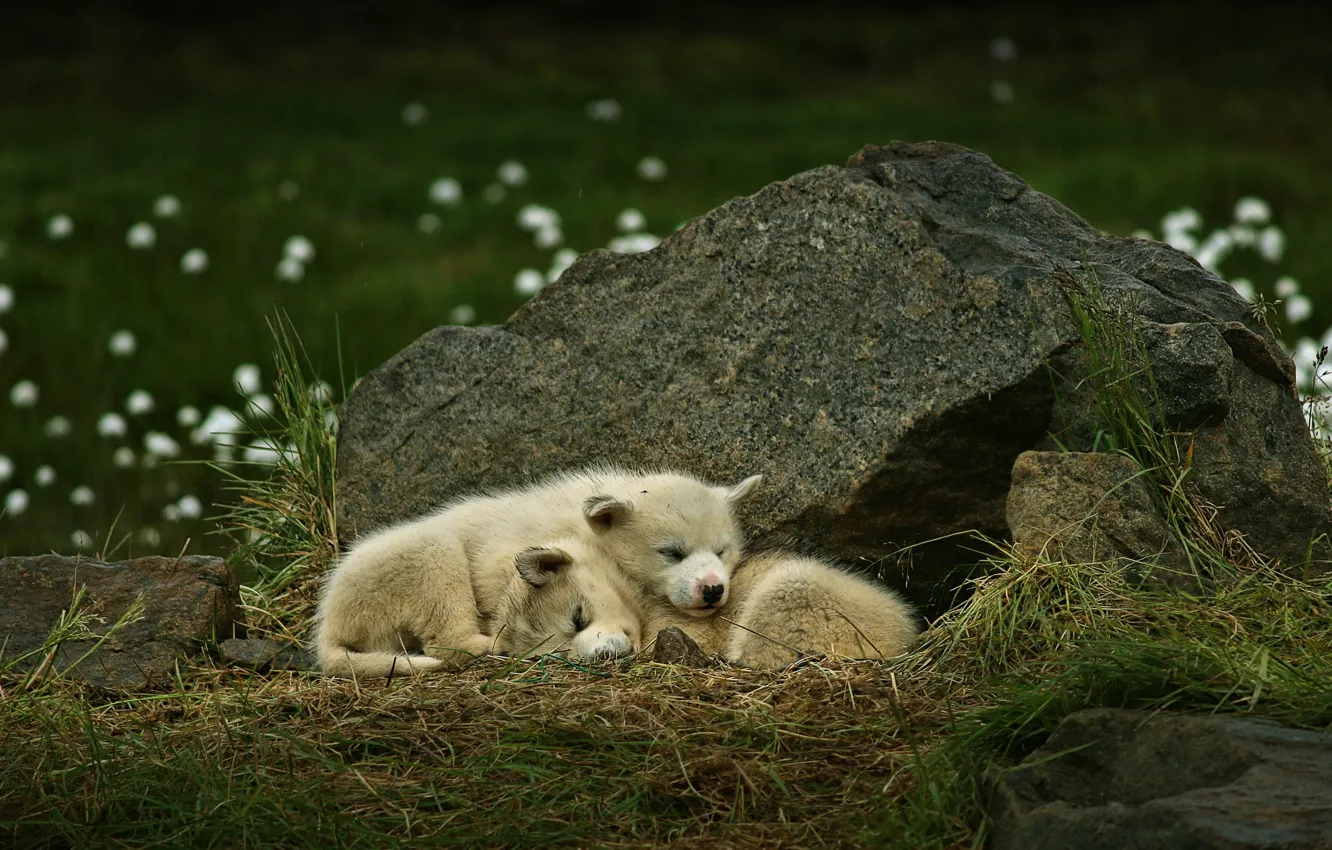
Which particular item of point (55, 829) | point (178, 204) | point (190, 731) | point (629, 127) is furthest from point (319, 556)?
point (629, 127)

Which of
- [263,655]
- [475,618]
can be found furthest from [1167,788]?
[263,655]

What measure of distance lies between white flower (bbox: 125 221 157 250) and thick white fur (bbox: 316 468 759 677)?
797 centimetres

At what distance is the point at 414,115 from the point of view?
54.2 feet

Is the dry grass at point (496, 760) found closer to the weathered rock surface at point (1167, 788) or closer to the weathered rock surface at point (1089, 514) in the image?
the weathered rock surface at point (1167, 788)

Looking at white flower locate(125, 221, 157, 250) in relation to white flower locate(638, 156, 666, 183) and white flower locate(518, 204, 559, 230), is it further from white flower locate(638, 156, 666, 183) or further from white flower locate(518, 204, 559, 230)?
white flower locate(638, 156, 666, 183)

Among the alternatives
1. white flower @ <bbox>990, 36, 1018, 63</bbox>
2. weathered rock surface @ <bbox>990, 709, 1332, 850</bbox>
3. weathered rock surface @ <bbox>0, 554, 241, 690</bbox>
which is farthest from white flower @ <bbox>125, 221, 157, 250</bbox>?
weathered rock surface @ <bbox>990, 709, 1332, 850</bbox>

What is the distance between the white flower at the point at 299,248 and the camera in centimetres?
1274

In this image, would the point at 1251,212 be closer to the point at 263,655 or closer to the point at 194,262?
the point at 194,262

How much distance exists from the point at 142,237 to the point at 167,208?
2.01 feet

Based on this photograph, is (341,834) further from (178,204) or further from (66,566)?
(178,204)

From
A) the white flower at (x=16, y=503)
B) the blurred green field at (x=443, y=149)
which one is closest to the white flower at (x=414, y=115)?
the blurred green field at (x=443, y=149)

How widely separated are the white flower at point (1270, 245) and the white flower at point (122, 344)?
8719 mm

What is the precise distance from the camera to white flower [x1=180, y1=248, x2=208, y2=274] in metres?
12.8

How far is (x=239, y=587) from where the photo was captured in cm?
639
